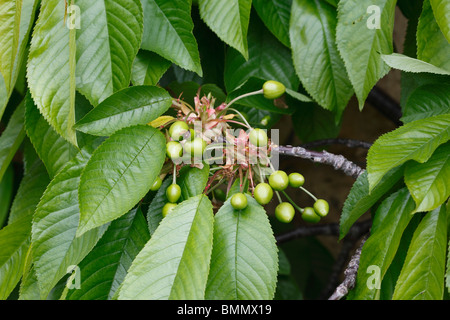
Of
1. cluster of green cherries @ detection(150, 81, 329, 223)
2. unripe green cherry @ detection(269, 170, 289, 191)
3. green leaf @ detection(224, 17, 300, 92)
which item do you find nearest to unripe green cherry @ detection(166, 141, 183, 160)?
cluster of green cherries @ detection(150, 81, 329, 223)

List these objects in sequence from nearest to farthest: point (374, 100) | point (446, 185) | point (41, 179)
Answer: point (446, 185) < point (41, 179) < point (374, 100)

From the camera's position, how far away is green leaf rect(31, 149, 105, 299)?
47 centimetres

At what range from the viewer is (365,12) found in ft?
1.80

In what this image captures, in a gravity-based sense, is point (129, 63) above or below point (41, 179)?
above

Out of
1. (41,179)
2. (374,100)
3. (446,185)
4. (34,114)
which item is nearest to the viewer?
(446,185)

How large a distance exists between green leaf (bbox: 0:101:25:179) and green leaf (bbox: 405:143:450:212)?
49cm

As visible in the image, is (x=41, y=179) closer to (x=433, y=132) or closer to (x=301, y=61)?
(x=301, y=61)

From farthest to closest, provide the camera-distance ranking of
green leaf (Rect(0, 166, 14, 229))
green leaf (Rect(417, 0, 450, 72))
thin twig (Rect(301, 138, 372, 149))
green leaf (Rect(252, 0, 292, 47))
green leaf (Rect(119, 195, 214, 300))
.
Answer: green leaf (Rect(0, 166, 14, 229))
thin twig (Rect(301, 138, 372, 149))
green leaf (Rect(252, 0, 292, 47))
green leaf (Rect(417, 0, 450, 72))
green leaf (Rect(119, 195, 214, 300))

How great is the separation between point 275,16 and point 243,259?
0.36 metres

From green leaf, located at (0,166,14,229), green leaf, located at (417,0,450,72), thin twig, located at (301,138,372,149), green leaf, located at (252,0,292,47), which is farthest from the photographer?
green leaf, located at (0,166,14,229)

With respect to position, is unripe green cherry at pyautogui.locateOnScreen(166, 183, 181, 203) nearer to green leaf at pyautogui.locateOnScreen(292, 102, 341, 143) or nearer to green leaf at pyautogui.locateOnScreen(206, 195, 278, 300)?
green leaf at pyautogui.locateOnScreen(206, 195, 278, 300)

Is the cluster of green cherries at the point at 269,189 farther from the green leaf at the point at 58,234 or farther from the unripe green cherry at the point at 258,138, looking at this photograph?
the green leaf at the point at 58,234
